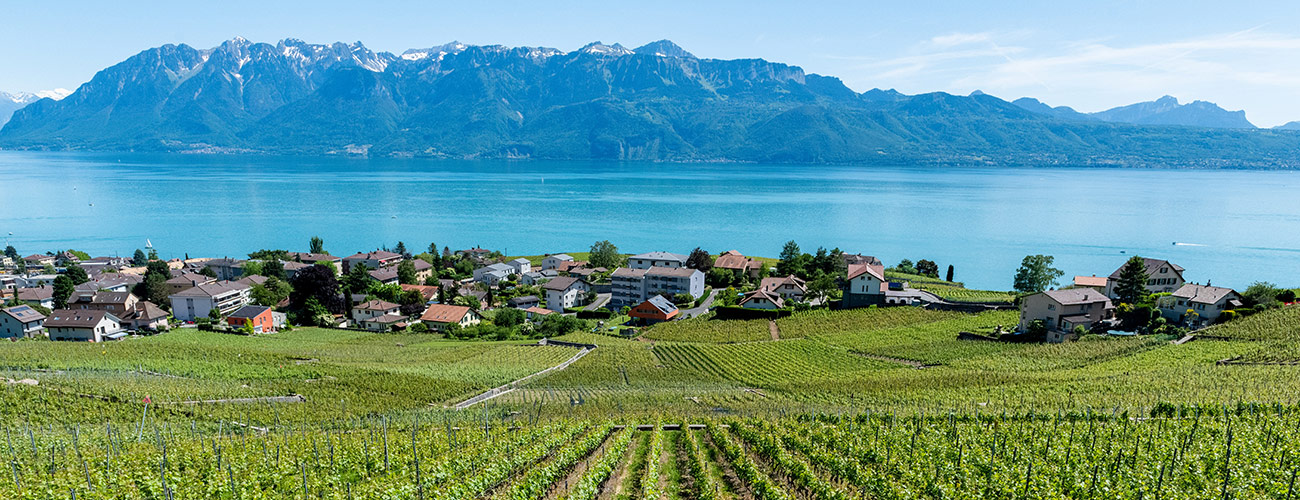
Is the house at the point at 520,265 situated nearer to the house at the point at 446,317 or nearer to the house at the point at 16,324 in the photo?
the house at the point at 446,317

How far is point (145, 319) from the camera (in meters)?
53.0

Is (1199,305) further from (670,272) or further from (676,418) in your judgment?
(670,272)

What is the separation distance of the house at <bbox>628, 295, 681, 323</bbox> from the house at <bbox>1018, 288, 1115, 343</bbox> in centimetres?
2697

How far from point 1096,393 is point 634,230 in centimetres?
10730

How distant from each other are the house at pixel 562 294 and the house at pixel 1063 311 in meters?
40.3

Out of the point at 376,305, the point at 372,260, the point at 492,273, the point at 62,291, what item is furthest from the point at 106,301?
the point at 492,273

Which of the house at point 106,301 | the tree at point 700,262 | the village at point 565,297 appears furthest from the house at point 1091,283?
the house at point 106,301

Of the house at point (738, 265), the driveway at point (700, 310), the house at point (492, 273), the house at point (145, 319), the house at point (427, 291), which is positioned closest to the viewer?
the house at point (145, 319)

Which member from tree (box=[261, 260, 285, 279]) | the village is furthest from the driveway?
tree (box=[261, 260, 285, 279])

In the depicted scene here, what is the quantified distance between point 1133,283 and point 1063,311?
11.1m

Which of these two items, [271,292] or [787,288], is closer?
[787,288]

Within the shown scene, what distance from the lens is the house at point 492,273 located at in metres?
75.8

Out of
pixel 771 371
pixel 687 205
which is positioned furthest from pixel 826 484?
pixel 687 205

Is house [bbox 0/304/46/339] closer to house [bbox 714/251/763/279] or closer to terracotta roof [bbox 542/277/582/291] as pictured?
terracotta roof [bbox 542/277/582/291]
